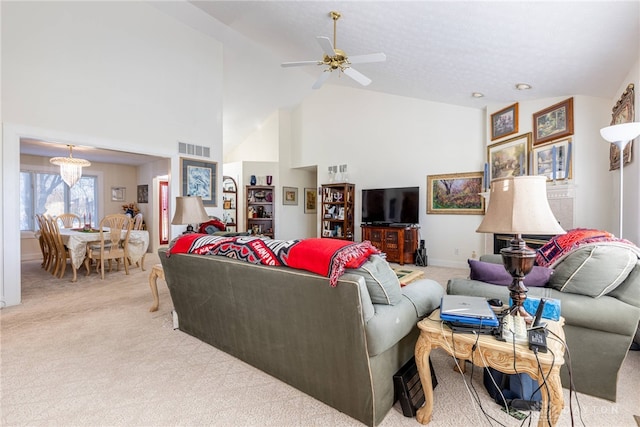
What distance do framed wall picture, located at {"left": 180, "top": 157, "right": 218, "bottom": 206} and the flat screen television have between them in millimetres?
3159

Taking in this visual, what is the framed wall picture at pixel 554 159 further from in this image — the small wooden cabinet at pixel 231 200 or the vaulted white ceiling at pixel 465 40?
the small wooden cabinet at pixel 231 200

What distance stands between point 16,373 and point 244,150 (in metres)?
7.44

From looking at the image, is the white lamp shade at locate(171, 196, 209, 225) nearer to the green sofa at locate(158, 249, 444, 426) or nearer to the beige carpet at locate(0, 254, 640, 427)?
the green sofa at locate(158, 249, 444, 426)

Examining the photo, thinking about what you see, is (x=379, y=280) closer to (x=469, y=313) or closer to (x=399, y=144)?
(x=469, y=313)

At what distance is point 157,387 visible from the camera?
1884 mm

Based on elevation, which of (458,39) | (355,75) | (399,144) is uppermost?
(458,39)

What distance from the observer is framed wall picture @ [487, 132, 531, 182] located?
14.7ft

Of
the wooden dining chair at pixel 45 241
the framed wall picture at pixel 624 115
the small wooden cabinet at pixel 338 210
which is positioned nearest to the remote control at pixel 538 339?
the framed wall picture at pixel 624 115

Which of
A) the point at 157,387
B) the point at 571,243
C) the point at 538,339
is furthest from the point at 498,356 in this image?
the point at 157,387

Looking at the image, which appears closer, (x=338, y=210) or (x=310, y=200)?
(x=338, y=210)

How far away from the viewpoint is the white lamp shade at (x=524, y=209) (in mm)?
1373

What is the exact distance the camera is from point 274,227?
26.3ft

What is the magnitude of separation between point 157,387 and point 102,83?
173 inches

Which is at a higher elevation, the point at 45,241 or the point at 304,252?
the point at 304,252
